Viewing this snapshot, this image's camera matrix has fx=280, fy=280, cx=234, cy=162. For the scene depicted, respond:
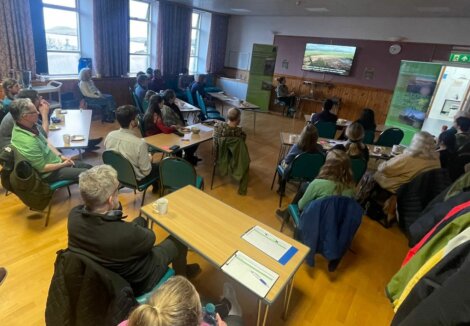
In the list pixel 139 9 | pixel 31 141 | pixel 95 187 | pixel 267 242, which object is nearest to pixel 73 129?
pixel 31 141

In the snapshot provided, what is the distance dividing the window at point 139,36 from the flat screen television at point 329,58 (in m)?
4.83

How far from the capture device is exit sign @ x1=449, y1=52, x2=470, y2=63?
6.21 m

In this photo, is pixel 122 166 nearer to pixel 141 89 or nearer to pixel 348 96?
pixel 141 89

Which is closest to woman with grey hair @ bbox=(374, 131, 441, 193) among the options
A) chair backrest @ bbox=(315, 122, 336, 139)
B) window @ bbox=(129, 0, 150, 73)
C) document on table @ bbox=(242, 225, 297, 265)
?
chair backrest @ bbox=(315, 122, 336, 139)

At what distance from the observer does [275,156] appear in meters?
5.29

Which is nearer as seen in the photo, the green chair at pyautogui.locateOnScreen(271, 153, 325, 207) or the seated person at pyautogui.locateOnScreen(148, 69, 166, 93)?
the green chair at pyautogui.locateOnScreen(271, 153, 325, 207)

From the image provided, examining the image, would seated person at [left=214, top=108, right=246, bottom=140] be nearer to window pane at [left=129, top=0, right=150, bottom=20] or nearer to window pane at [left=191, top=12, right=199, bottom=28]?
window pane at [left=129, top=0, right=150, bottom=20]

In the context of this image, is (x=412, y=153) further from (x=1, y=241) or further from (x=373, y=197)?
(x=1, y=241)

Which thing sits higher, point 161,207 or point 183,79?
point 183,79

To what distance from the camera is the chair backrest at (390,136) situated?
4.64 metres

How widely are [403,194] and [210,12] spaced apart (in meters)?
8.75

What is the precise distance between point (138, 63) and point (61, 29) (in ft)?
7.28

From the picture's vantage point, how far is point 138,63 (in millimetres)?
8234

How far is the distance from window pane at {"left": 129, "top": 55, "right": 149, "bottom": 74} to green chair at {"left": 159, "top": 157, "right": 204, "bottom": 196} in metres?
6.30
